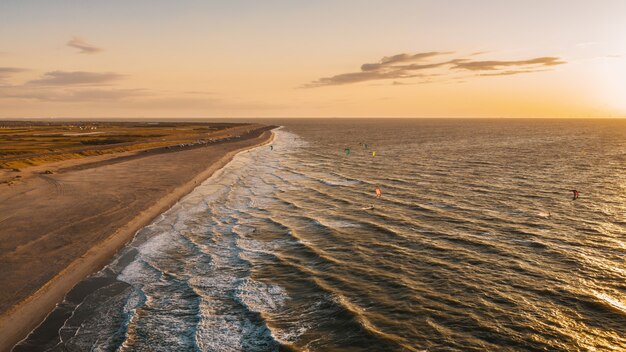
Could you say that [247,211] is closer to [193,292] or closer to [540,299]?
[193,292]

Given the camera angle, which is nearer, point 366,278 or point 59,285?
point 59,285

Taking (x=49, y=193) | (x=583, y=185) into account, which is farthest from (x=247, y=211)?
(x=583, y=185)

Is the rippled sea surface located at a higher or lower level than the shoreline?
lower

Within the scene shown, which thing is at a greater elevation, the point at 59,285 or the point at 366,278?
the point at 59,285

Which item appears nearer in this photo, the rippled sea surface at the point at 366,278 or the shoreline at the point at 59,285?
the shoreline at the point at 59,285

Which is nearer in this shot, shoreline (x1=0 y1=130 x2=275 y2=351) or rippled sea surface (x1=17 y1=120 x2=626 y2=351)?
shoreline (x1=0 y1=130 x2=275 y2=351)
